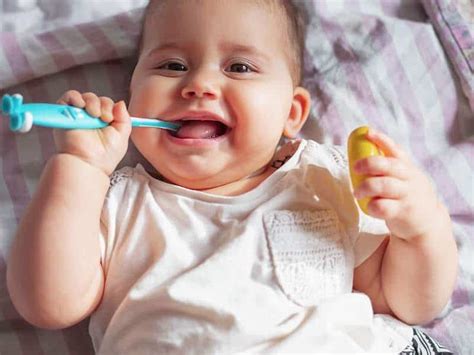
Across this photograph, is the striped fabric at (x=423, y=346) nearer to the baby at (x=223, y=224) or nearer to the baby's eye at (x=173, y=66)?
Answer: the baby at (x=223, y=224)

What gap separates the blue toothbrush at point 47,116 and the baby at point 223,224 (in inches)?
0.8

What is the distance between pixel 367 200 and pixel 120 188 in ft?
1.11

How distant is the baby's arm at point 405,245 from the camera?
973 millimetres

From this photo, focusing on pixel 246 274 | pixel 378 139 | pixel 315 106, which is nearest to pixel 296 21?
pixel 315 106

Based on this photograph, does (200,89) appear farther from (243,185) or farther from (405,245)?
(405,245)

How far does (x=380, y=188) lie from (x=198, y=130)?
26 cm

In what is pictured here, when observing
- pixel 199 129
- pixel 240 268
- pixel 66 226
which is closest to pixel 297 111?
pixel 199 129

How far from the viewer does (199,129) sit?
1073mm

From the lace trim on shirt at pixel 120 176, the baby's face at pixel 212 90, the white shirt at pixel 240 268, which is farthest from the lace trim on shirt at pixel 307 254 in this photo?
the lace trim on shirt at pixel 120 176

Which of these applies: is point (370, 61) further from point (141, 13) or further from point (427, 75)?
point (141, 13)

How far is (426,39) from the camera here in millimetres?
1461

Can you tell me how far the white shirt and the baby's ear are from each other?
88mm

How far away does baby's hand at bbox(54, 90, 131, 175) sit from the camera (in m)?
0.97

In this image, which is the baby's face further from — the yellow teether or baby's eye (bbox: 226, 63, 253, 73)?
the yellow teether
